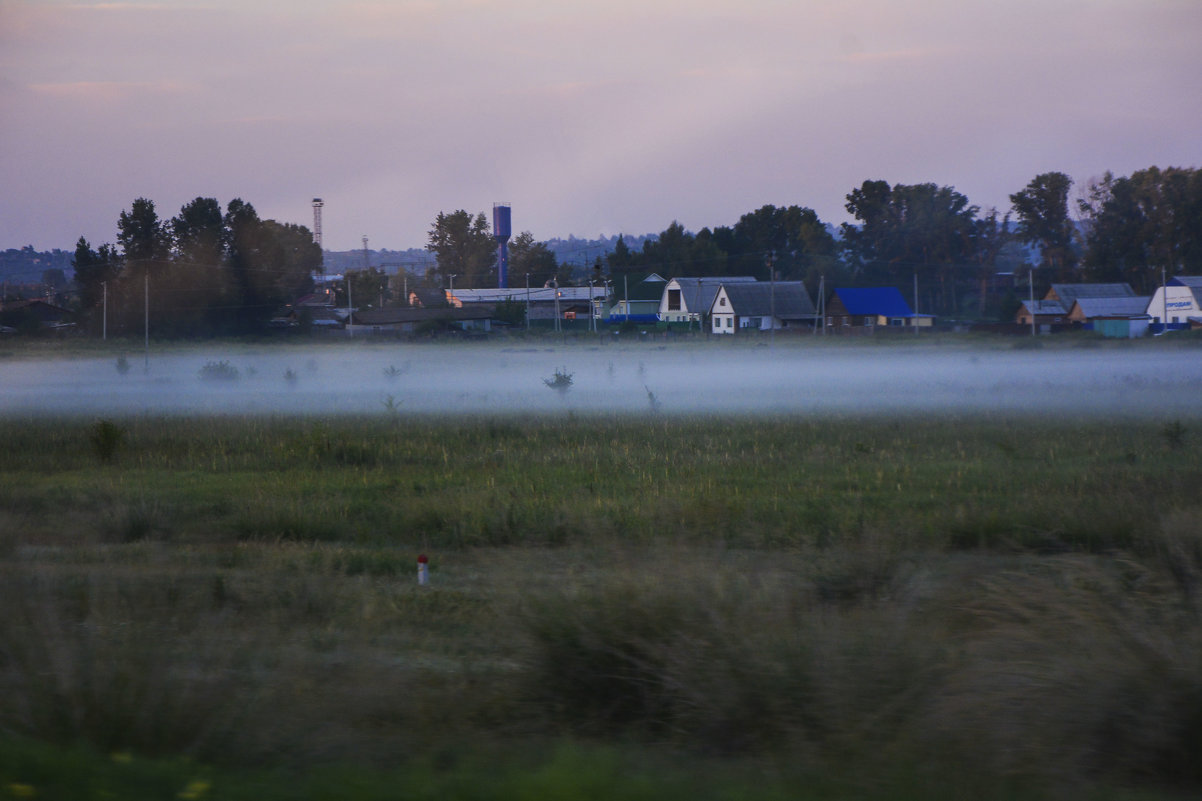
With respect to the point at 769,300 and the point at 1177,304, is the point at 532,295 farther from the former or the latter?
the point at 1177,304

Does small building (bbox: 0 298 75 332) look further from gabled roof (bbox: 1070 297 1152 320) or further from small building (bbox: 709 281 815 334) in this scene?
gabled roof (bbox: 1070 297 1152 320)

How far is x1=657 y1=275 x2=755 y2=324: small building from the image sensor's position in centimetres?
9344

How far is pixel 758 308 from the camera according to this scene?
88312 millimetres

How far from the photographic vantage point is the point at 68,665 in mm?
6098

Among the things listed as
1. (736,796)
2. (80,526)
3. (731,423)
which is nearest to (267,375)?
(731,423)

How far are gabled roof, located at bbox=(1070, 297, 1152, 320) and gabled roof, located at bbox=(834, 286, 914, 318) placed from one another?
13.9m

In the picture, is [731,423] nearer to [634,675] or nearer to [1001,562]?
[1001,562]

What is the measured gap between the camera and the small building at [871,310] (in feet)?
287

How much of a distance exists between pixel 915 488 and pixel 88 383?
46957 mm

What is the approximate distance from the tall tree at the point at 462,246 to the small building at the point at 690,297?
36235mm

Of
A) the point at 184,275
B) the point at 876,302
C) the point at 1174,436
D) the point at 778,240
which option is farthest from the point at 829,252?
the point at 1174,436

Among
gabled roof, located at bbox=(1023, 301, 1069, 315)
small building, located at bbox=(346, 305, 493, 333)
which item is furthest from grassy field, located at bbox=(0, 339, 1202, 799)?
small building, located at bbox=(346, 305, 493, 333)

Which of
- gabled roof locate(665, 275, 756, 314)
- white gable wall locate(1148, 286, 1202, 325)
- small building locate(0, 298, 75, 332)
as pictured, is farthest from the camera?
gabled roof locate(665, 275, 756, 314)

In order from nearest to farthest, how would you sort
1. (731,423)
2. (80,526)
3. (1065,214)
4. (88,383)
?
(80,526) < (731,423) < (88,383) < (1065,214)
